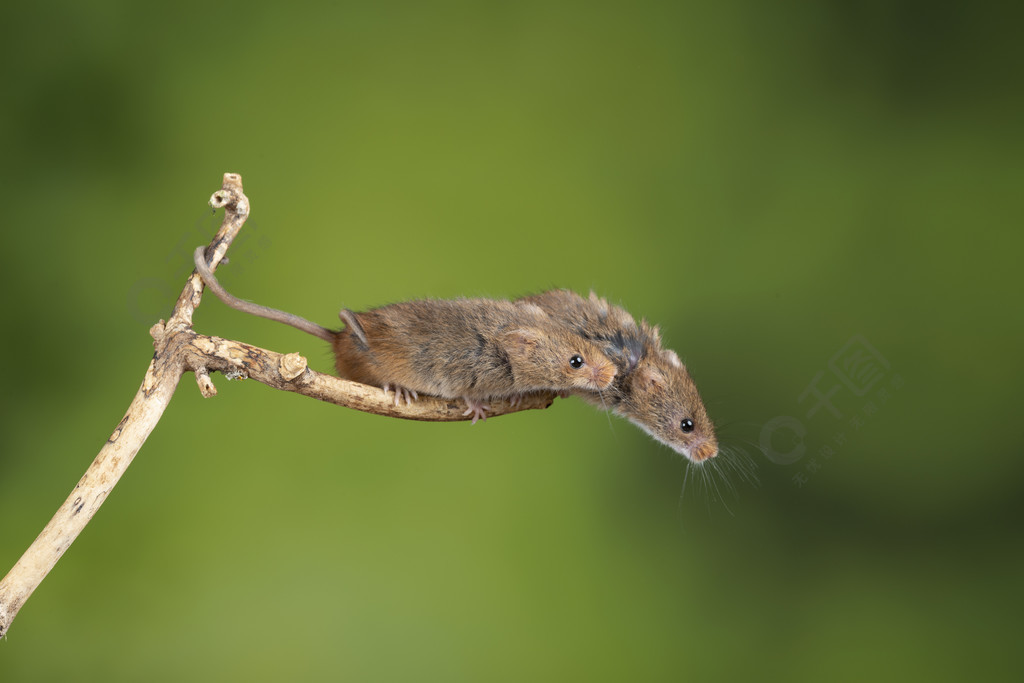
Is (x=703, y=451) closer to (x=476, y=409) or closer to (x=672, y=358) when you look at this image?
(x=672, y=358)

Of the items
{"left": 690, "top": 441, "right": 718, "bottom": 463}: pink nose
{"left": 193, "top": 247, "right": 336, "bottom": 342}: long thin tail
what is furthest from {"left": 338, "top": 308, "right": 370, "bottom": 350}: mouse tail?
{"left": 690, "top": 441, "right": 718, "bottom": 463}: pink nose

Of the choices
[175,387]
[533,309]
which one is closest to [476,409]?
[533,309]

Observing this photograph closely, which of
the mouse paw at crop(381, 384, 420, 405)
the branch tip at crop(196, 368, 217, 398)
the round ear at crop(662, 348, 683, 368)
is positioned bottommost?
the branch tip at crop(196, 368, 217, 398)

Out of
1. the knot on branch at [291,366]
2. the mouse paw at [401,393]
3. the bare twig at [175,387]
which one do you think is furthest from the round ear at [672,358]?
the knot on branch at [291,366]

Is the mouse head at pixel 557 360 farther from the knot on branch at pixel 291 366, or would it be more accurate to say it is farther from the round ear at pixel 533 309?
the knot on branch at pixel 291 366

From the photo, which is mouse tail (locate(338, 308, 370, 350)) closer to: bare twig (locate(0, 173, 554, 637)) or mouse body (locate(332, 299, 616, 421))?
mouse body (locate(332, 299, 616, 421))

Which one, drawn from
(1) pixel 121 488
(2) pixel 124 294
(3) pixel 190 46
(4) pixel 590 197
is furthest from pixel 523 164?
(1) pixel 121 488
